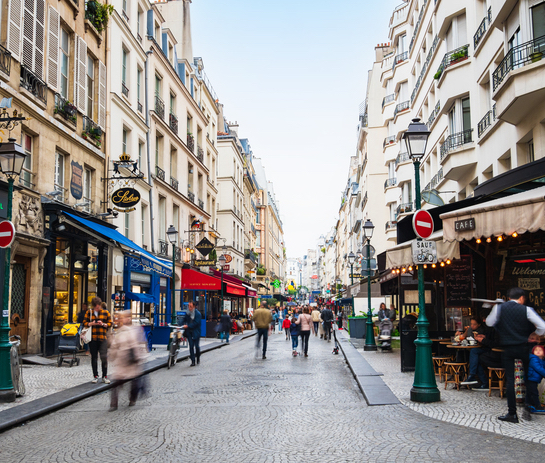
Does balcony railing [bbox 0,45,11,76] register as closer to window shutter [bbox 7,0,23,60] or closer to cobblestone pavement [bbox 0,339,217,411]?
window shutter [bbox 7,0,23,60]

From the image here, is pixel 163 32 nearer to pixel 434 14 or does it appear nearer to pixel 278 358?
pixel 434 14

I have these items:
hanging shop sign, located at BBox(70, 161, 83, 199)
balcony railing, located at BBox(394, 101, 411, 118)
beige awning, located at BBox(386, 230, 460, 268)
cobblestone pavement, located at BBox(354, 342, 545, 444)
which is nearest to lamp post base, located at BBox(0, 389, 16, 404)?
cobblestone pavement, located at BBox(354, 342, 545, 444)

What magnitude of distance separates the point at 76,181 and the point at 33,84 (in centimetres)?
358

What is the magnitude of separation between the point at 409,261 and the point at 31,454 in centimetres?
857

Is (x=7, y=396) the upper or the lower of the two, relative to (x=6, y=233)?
lower

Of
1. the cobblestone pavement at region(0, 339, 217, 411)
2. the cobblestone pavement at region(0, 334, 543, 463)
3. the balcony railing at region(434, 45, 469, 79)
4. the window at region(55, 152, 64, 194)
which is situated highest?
the balcony railing at region(434, 45, 469, 79)

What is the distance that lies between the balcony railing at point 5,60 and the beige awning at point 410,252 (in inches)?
417

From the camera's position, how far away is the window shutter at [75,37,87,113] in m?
19.1

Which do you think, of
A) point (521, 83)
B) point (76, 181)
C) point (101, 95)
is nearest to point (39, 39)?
point (76, 181)

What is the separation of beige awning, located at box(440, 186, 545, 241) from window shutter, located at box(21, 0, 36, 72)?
12.2 meters

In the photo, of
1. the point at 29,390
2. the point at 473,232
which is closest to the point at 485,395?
the point at 473,232

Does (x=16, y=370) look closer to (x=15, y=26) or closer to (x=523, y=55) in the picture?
(x=15, y=26)

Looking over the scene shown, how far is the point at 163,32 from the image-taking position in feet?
105

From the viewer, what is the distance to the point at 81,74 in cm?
1933
